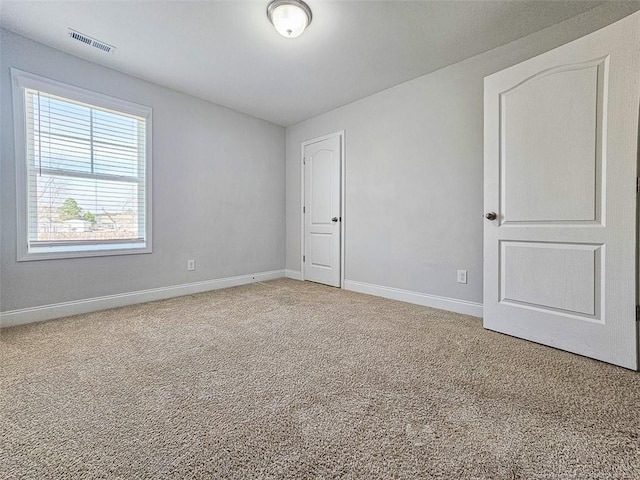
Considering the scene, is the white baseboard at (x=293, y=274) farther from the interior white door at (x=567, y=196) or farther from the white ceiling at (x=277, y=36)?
the interior white door at (x=567, y=196)

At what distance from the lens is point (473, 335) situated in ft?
6.95

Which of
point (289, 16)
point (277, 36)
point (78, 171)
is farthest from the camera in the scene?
point (78, 171)

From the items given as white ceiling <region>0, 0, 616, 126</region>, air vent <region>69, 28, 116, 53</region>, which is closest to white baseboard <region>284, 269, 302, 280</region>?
white ceiling <region>0, 0, 616, 126</region>

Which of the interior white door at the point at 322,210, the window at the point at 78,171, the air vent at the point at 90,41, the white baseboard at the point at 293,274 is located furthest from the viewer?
the white baseboard at the point at 293,274

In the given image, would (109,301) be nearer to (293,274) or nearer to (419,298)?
(293,274)

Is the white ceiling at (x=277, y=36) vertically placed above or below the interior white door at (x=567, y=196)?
above

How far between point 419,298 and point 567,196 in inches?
60.6

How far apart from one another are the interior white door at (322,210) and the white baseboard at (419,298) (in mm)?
366

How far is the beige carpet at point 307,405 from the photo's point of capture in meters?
0.97

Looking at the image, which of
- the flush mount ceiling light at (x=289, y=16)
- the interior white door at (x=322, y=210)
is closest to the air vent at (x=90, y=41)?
the flush mount ceiling light at (x=289, y=16)

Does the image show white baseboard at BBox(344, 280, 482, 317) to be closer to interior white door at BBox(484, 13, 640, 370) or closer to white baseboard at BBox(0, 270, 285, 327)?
interior white door at BBox(484, 13, 640, 370)

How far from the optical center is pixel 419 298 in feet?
9.73

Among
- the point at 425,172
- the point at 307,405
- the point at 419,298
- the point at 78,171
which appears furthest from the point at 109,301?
the point at 425,172

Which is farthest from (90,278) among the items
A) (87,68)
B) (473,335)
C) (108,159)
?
(473,335)
